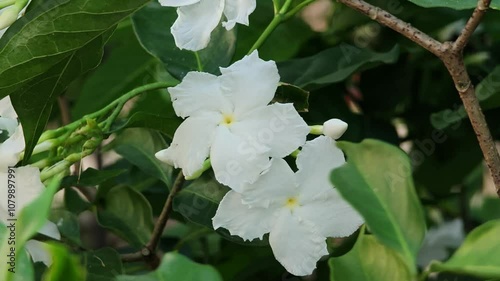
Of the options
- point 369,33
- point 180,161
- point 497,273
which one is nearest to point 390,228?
point 497,273

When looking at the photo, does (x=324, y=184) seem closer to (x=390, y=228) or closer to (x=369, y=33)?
(x=390, y=228)

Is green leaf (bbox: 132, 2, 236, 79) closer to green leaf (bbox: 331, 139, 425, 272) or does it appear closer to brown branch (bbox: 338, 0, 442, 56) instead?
brown branch (bbox: 338, 0, 442, 56)

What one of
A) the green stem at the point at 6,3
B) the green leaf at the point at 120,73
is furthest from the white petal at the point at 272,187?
the green leaf at the point at 120,73

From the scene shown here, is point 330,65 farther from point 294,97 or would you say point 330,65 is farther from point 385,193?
point 385,193

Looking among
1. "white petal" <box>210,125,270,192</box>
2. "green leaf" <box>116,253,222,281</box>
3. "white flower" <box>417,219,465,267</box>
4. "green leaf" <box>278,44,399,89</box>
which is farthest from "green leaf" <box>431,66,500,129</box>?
"green leaf" <box>116,253,222,281</box>

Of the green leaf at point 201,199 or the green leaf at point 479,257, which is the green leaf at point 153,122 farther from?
the green leaf at point 479,257

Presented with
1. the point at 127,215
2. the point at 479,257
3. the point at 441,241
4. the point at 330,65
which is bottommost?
the point at 441,241

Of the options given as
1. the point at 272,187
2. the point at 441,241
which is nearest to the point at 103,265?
A: the point at 272,187
